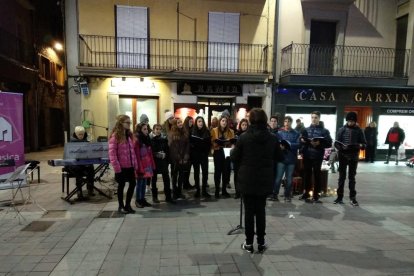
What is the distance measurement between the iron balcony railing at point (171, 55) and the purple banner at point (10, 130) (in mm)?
5597

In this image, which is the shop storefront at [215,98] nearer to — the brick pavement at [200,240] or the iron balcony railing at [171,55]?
the iron balcony railing at [171,55]

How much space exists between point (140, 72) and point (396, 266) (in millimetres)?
10797

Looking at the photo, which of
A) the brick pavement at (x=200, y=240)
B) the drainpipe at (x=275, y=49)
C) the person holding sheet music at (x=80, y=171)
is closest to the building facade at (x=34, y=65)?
the person holding sheet music at (x=80, y=171)

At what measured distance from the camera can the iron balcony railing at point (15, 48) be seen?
47.8 ft

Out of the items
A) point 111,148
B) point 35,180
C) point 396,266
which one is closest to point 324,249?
point 396,266

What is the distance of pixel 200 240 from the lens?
4723 mm

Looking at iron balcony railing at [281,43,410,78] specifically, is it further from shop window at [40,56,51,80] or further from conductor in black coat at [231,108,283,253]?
shop window at [40,56,51,80]

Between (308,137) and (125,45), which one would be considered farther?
(125,45)

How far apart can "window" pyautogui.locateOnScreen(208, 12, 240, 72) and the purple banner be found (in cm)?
809

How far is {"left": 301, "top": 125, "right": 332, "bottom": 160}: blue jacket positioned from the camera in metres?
6.70

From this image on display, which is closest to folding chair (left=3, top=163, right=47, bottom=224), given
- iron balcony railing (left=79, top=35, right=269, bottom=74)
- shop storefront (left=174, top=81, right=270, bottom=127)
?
iron balcony railing (left=79, top=35, right=269, bottom=74)

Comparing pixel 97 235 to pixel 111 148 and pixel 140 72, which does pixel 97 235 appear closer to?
pixel 111 148

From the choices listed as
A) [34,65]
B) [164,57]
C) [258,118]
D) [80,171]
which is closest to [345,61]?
[164,57]

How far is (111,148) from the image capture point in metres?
5.73
